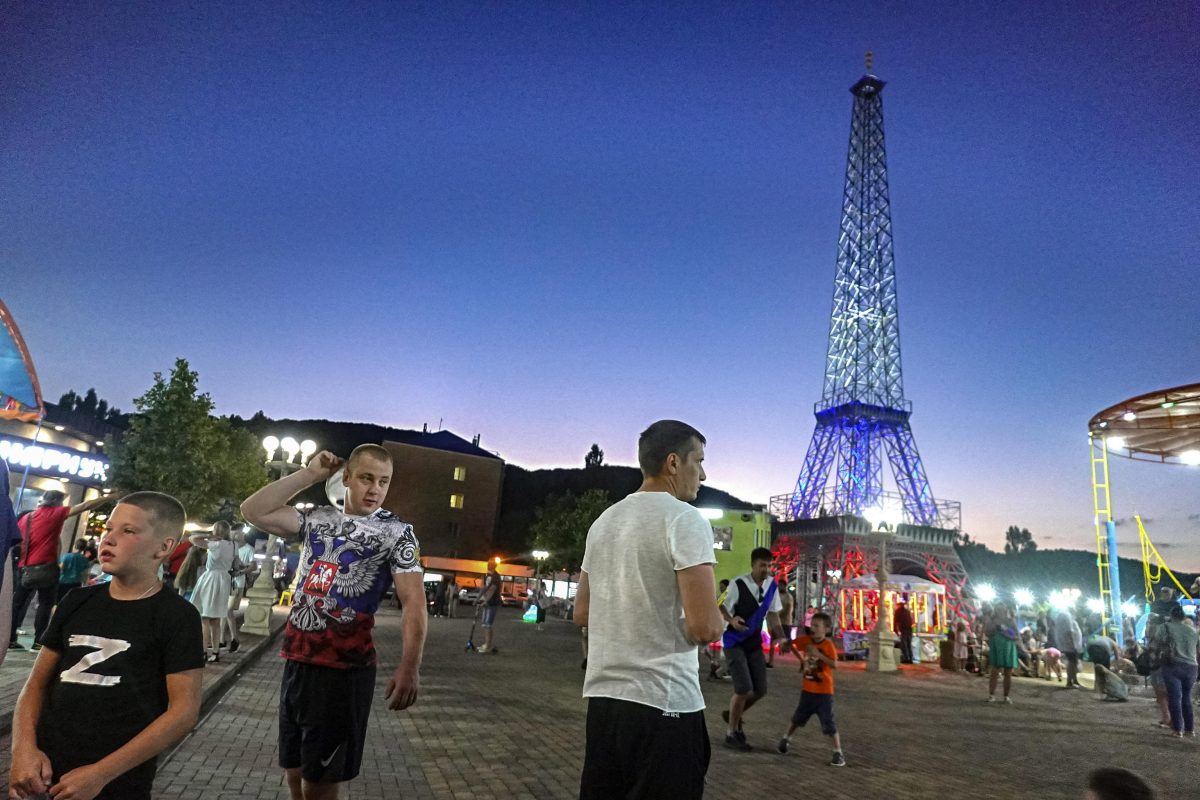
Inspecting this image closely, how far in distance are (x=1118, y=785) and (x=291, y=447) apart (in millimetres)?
16881

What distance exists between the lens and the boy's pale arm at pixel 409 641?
3.21 metres

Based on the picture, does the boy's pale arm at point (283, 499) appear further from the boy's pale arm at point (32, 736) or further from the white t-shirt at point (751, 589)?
the white t-shirt at point (751, 589)

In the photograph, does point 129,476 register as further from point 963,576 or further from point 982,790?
point 963,576

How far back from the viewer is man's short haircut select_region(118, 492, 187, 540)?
2.56 m

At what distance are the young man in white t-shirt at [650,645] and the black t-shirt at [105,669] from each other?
4.38 ft

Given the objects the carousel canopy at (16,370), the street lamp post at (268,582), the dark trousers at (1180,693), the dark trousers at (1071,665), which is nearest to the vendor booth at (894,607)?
the dark trousers at (1071,665)

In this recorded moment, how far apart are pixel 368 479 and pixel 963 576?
4545cm

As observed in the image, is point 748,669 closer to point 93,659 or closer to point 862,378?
point 93,659

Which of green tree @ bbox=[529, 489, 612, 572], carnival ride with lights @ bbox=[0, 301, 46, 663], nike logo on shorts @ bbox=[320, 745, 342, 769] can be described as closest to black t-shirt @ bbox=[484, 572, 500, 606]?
carnival ride with lights @ bbox=[0, 301, 46, 663]

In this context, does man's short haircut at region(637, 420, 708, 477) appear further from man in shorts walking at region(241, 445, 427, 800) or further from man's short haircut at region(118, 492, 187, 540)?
man's short haircut at region(118, 492, 187, 540)

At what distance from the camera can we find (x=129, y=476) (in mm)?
30344

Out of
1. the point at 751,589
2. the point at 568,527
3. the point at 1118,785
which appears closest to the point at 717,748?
the point at 751,589

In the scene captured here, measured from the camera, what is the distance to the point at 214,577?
992 centimetres

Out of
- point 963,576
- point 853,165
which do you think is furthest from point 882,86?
point 963,576
